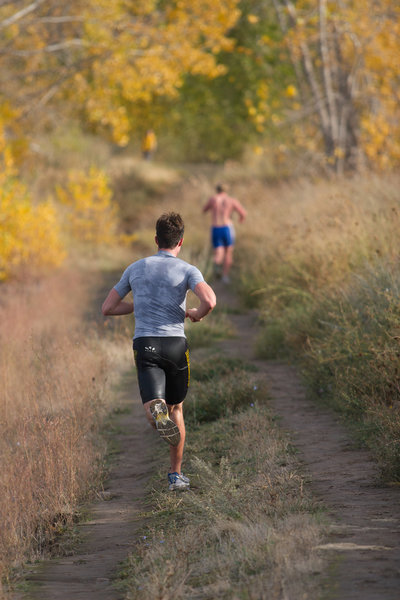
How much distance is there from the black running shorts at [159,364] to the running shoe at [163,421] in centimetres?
7

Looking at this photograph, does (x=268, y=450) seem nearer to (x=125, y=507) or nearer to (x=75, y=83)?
(x=125, y=507)

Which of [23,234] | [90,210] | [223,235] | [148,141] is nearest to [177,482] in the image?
[223,235]

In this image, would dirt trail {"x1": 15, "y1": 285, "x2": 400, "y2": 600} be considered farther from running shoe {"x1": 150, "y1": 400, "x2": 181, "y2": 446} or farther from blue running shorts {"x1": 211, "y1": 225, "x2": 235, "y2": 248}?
blue running shorts {"x1": 211, "y1": 225, "x2": 235, "y2": 248}

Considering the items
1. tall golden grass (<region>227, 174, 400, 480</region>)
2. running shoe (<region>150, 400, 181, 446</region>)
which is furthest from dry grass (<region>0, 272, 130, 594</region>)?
tall golden grass (<region>227, 174, 400, 480</region>)

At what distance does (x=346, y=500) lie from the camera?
4.55 metres

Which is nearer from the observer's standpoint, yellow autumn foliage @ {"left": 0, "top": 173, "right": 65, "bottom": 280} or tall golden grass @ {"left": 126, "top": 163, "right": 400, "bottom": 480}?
tall golden grass @ {"left": 126, "top": 163, "right": 400, "bottom": 480}

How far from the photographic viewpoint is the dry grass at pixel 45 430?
4.80 metres

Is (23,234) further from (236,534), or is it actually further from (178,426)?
(236,534)

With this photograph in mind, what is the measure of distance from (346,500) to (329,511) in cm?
Answer: 30

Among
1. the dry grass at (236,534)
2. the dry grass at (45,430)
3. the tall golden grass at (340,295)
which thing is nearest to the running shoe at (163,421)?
the dry grass at (236,534)

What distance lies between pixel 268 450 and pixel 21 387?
109 inches

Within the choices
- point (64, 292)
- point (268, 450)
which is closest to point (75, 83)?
point (64, 292)

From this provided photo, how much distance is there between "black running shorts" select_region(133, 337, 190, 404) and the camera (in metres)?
4.79

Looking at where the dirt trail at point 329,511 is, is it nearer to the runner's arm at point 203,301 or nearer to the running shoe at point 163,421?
the running shoe at point 163,421
